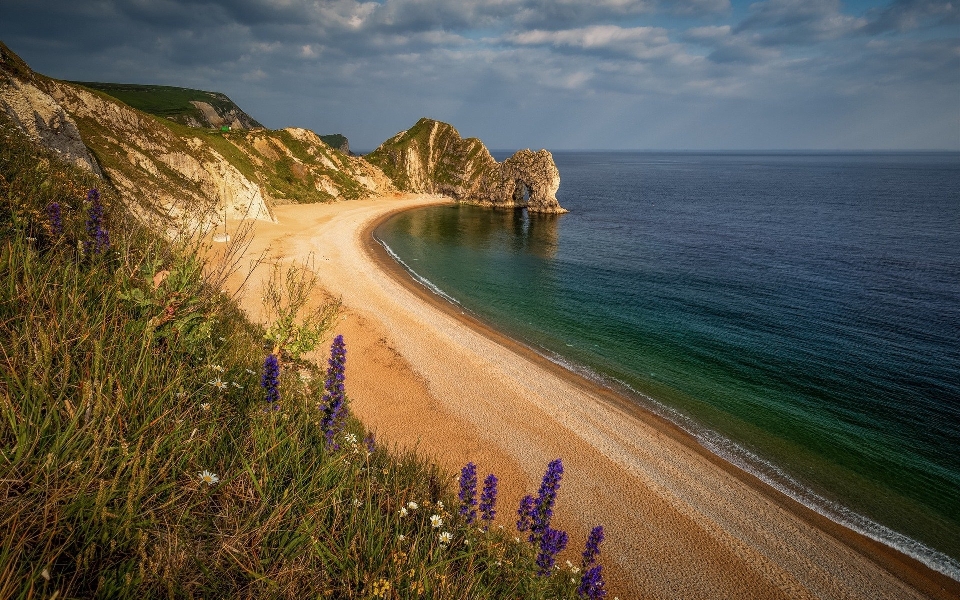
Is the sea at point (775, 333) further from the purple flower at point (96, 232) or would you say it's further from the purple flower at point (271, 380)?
the purple flower at point (96, 232)

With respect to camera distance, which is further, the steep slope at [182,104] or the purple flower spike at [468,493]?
the steep slope at [182,104]

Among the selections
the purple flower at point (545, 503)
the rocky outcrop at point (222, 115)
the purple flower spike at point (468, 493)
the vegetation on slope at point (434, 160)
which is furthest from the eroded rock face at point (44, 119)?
the rocky outcrop at point (222, 115)

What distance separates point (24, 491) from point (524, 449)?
14.7m

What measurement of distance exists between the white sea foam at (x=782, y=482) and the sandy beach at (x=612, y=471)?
0.43 metres

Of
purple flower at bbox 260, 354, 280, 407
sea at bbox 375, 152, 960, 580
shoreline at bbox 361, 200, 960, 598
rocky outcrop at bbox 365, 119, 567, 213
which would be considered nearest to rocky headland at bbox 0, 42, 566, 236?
rocky outcrop at bbox 365, 119, 567, 213

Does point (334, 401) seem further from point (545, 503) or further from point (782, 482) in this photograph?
point (782, 482)

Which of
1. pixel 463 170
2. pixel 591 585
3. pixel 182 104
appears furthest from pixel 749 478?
pixel 182 104

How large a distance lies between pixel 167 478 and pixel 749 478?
59.1 feet

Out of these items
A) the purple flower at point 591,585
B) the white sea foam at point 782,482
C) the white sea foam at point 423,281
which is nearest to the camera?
the purple flower at point 591,585

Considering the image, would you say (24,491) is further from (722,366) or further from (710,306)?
(710,306)

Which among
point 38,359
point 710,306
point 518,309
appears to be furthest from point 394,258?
point 38,359

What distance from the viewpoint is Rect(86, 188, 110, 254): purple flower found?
572 cm

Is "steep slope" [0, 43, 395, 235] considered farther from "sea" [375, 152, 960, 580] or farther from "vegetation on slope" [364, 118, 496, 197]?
"vegetation on slope" [364, 118, 496, 197]

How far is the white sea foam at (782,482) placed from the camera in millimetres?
12852
